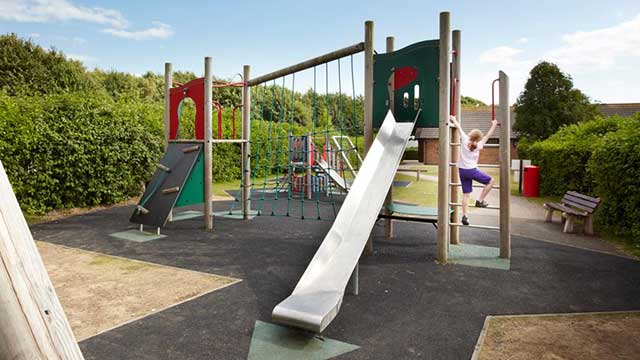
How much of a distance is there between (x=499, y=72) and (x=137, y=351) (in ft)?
13.9

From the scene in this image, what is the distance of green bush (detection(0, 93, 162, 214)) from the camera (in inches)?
273

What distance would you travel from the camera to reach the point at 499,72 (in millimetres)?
4730

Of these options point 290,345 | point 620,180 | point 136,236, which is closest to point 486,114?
point 620,180

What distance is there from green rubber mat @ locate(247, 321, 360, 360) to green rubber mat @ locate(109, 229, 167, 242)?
3.47 metres

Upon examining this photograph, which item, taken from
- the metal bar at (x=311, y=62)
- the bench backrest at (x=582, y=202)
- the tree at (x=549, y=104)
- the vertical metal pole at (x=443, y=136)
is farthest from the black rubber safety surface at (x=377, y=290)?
the tree at (x=549, y=104)

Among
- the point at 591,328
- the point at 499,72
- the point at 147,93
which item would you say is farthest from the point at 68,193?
the point at 147,93

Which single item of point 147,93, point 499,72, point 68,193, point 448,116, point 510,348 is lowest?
point 510,348

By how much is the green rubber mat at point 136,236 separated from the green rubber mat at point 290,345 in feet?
11.4

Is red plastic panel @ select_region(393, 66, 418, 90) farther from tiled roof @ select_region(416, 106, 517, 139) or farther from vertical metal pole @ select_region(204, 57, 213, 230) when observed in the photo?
tiled roof @ select_region(416, 106, 517, 139)

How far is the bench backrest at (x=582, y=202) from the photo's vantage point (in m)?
6.30

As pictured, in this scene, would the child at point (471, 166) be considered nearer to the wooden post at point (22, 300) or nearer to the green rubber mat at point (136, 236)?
the green rubber mat at point (136, 236)

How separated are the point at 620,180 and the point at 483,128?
88.4 ft

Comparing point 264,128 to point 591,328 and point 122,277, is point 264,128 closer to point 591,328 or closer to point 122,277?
point 122,277

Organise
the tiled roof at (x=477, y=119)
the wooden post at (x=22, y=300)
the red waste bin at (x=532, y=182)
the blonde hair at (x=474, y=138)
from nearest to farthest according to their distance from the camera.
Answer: the wooden post at (x=22, y=300) → the blonde hair at (x=474, y=138) → the red waste bin at (x=532, y=182) → the tiled roof at (x=477, y=119)
